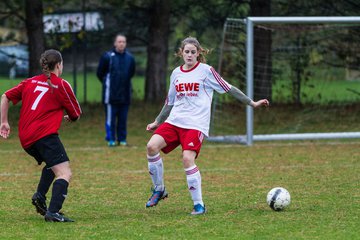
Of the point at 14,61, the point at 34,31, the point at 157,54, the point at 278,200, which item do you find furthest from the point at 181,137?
the point at 14,61

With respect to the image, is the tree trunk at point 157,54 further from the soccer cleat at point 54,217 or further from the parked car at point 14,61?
the soccer cleat at point 54,217

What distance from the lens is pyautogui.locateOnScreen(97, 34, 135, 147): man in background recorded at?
15148 millimetres

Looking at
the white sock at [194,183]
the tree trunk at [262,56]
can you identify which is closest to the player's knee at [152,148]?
the white sock at [194,183]

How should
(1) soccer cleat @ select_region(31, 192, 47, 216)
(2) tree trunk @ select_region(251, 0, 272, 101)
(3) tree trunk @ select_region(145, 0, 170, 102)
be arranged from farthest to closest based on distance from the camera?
(3) tree trunk @ select_region(145, 0, 170, 102)
(2) tree trunk @ select_region(251, 0, 272, 101)
(1) soccer cleat @ select_region(31, 192, 47, 216)

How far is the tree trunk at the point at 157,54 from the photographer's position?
66.0 ft

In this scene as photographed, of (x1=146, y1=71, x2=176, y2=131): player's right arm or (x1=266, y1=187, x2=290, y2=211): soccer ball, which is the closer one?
(x1=266, y1=187, x2=290, y2=211): soccer ball

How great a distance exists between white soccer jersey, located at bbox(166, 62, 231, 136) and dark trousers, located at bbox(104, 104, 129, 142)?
6896 mm

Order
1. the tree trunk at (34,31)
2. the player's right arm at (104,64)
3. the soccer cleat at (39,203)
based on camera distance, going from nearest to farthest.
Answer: the soccer cleat at (39,203) → the player's right arm at (104,64) → the tree trunk at (34,31)

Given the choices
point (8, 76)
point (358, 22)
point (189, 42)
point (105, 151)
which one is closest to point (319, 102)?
point (358, 22)

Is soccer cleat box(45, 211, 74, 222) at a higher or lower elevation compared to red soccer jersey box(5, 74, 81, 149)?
lower

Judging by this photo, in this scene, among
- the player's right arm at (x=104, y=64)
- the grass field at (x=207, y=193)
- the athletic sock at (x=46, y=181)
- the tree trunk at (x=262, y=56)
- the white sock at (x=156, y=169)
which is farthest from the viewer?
the tree trunk at (x=262, y=56)

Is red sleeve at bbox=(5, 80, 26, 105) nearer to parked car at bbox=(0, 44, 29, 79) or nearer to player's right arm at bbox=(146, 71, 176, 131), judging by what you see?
player's right arm at bbox=(146, 71, 176, 131)

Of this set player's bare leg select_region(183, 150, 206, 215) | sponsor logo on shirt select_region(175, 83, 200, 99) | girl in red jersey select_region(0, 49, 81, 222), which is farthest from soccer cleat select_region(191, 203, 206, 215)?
girl in red jersey select_region(0, 49, 81, 222)

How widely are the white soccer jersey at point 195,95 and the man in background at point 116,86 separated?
685cm
